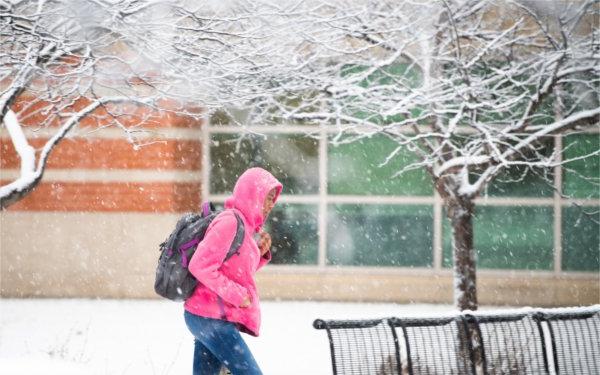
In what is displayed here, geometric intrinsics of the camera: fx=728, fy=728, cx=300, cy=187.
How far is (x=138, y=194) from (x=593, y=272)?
677 centimetres

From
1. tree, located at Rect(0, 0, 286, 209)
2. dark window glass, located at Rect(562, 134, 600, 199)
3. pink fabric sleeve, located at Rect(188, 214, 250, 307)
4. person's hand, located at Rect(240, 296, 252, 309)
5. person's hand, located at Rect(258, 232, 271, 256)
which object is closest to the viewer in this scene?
pink fabric sleeve, located at Rect(188, 214, 250, 307)

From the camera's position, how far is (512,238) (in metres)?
10.8

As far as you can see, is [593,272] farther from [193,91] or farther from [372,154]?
[193,91]

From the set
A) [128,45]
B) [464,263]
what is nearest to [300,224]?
[464,263]

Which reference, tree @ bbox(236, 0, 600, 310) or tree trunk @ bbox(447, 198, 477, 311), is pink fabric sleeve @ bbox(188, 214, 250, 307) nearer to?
tree @ bbox(236, 0, 600, 310)

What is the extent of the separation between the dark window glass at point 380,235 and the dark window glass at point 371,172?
25 cm

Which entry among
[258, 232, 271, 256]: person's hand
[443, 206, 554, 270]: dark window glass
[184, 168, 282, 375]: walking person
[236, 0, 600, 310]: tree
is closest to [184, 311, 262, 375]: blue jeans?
[184, 168, 282, 375]: walking person

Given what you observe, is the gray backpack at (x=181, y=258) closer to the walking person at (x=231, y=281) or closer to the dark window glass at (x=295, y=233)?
the walking person at (x=231, y=281)

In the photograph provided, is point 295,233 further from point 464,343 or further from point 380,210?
point 464,343

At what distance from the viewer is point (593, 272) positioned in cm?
1062

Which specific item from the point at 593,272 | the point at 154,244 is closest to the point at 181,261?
the point at 154,244

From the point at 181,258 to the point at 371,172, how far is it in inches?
286

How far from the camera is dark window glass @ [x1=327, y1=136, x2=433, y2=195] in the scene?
10828mm

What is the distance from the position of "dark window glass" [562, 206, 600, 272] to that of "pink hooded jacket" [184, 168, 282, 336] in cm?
783
